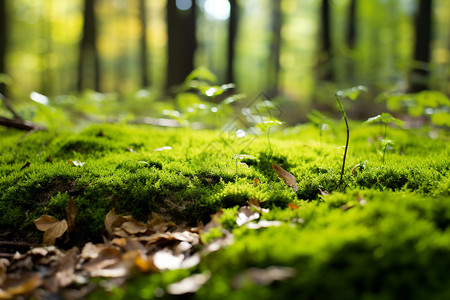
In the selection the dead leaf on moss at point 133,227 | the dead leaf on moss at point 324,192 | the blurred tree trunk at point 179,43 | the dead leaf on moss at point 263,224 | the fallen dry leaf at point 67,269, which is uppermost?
the blurred tree trunk at point 179,43

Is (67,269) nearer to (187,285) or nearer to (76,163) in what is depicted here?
(187,285)

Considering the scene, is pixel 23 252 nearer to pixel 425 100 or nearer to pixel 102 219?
pixel 102 219

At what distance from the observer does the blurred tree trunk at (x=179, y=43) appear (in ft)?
25.8

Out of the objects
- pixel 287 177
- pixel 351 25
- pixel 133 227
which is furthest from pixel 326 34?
pixel 133 227

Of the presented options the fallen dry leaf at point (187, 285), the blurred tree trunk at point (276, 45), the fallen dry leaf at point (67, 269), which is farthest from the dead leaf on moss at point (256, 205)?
the blurred tree trunk at point (276, 45)

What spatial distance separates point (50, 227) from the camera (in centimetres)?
194

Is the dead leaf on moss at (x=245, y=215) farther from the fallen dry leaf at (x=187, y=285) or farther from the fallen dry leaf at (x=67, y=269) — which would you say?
the fallen dry leaf at (x=67, y=269)

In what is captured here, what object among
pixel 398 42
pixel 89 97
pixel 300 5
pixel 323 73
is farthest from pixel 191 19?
pixel 398 42

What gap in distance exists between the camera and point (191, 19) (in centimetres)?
804

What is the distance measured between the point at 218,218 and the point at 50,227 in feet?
3.66

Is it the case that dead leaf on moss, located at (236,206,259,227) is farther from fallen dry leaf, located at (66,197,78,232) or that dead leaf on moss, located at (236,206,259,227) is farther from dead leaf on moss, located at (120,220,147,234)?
fallen dry leaf, located at (66,197,78,232)

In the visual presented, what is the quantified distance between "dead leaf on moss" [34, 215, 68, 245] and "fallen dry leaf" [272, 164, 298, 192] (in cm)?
162

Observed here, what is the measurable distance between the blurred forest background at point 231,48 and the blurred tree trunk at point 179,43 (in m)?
0.03

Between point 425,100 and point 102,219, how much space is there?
371 centimetres
